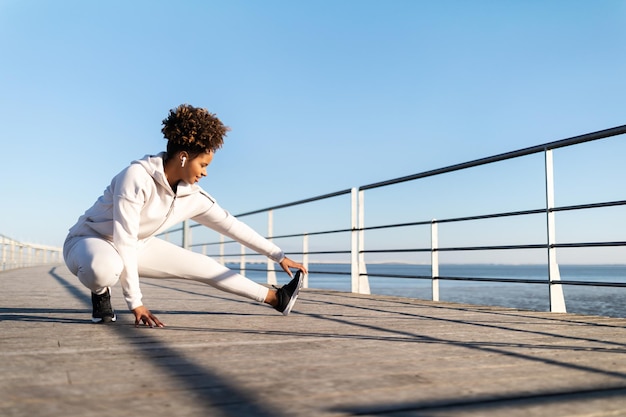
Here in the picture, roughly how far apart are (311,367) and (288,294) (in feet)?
4.27

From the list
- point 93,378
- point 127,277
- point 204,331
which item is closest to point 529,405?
point 93,378

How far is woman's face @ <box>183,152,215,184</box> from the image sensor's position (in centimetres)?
224

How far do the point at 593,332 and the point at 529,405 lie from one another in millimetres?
1381

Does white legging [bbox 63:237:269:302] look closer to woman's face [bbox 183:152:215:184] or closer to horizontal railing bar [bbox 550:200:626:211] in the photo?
woman's face [bbox 183:152:215:184]

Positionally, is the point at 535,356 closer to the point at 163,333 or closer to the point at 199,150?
the point at 163,333

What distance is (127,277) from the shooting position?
212 cm

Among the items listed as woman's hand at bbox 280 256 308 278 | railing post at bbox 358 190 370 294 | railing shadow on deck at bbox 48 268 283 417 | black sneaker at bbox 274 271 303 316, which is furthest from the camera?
railing post at bbox 358 190 370 294

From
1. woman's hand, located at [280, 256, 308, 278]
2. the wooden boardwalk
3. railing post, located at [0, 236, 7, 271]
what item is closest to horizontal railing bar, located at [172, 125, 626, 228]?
the wooden boardwalk

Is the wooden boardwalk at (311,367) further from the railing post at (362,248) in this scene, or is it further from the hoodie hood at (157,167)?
the railing post at (362,248)

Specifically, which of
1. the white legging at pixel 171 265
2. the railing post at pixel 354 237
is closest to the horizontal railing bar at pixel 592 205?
the white legging at pixel 171 265

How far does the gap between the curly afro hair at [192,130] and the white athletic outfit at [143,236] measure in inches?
4.5

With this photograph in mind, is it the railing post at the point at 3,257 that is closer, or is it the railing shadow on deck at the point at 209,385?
the railing shadow on deck at the point at 209,385

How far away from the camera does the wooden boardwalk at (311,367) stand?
3.31 ft

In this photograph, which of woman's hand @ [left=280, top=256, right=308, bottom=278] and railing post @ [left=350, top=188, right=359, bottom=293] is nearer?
woman's hand @ [left=280, top=256, right=308, bottom=278]
